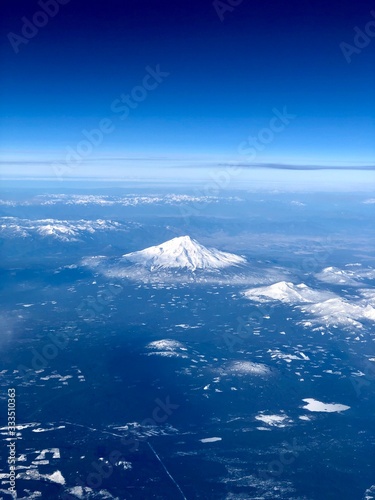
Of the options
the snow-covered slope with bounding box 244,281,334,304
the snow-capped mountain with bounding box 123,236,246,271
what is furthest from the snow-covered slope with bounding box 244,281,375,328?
the snow-capped mountain with bounding box 123,236,246,271

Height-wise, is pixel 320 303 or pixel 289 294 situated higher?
pixel 289 294

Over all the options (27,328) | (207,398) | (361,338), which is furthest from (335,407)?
(27,328)

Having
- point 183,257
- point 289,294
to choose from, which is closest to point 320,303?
point 289,294

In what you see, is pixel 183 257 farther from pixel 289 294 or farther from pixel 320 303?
pixel 320 303

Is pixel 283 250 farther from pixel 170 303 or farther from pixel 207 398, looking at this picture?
pixel 207 398

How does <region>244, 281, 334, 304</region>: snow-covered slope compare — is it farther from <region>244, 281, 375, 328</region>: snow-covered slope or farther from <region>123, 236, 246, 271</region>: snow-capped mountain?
<region>123, 236, 246, 271</region>: snow-capped mountain

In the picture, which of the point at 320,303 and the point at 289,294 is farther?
the point at 289,294

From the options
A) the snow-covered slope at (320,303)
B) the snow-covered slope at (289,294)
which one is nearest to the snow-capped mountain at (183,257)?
the snow-covered slope at (320,303)
